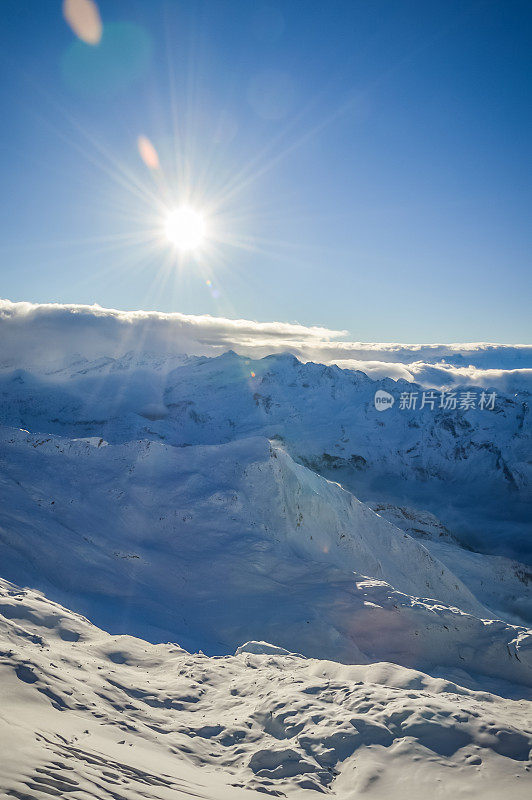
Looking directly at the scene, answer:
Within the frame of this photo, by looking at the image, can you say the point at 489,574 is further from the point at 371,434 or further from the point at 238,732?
the point at 371,434

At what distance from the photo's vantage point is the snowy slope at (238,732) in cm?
589

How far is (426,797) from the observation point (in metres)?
6.73

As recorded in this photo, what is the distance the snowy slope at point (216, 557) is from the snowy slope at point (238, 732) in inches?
201

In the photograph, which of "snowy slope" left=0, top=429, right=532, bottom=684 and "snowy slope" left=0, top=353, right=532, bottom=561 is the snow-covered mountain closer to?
"snowy slope" left=0, top=429, right=532, bottom=684

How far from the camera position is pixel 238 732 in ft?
28.7

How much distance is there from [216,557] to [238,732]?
38.4 ft

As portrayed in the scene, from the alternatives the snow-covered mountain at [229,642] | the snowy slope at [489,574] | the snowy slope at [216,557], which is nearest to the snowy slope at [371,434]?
the snowy slope at [489,574]

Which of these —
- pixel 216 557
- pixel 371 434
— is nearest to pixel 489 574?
pixel 216 557

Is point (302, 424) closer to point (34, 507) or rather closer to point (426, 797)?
point (34, 507)

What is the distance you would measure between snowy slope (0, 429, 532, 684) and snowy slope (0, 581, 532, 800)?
5.11 metres

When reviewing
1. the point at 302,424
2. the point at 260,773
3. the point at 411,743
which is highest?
the point at 302,424

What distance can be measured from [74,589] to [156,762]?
11248mm

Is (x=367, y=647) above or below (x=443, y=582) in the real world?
below

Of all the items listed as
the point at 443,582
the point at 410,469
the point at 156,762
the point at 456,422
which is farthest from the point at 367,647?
the point at 456,422
